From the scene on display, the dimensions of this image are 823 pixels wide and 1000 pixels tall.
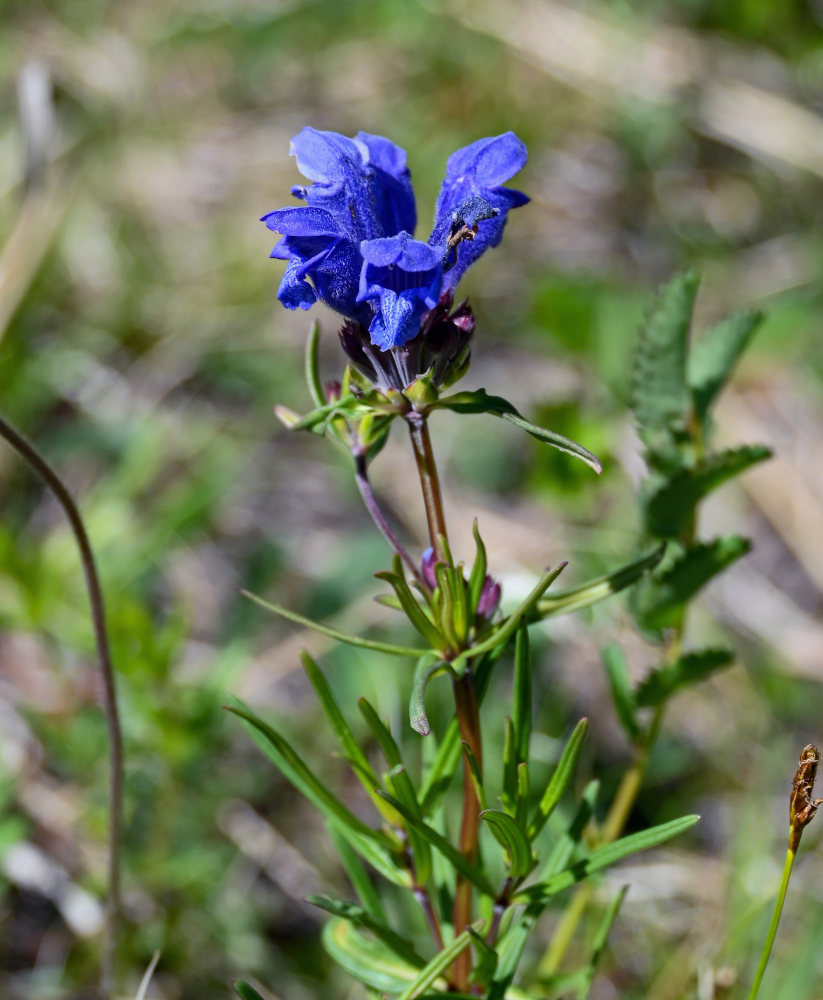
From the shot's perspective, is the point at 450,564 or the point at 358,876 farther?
the point at 358,876

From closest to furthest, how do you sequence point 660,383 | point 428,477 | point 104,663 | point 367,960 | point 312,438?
point 428,477 < point 367,960 < point 104,663 < point 660,383 < point 312,438

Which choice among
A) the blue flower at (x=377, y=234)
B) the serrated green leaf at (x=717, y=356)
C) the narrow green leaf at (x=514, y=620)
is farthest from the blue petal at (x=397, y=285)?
the serrated green leaf at (x=717, y=356)

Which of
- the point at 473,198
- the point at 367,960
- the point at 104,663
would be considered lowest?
the point at 367,960

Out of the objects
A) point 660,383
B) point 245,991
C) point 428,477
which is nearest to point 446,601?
point 428,477

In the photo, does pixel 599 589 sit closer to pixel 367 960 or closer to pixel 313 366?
pixel 313 366

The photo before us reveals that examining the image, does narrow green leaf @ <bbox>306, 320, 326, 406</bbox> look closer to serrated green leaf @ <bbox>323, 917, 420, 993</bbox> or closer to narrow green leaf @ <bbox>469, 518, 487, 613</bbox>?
narrow green leaf @ <bbox>469, 518, 487, 613</bbox>

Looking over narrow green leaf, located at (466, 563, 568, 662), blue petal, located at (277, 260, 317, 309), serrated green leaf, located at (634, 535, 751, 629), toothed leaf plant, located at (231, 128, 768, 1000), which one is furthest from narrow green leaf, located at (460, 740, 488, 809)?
blue petal, located at (277, 260, 317, 309)
